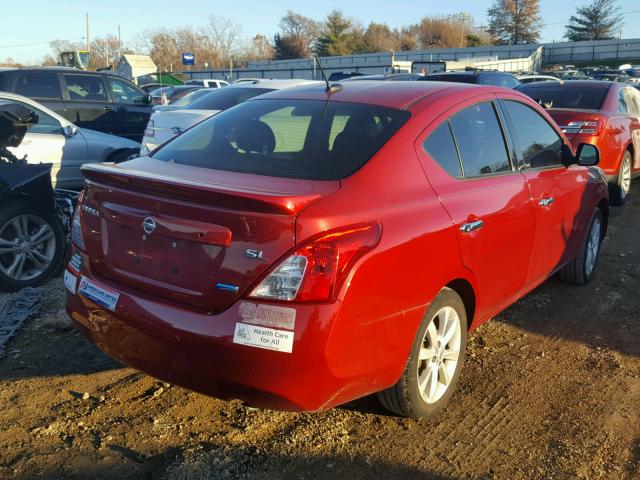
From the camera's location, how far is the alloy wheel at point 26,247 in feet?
16.6

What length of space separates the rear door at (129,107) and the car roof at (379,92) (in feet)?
25.9

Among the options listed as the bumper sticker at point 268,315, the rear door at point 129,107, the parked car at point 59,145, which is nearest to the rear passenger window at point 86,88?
the rear door at point 129,107

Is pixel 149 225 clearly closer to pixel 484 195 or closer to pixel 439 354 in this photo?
pixel 439 354

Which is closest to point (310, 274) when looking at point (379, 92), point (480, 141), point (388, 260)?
point (388, 260)

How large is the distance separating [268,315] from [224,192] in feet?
1.79

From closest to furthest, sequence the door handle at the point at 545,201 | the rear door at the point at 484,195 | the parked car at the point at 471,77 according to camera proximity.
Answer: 1. the rear door at the point at 484,195
2. the door handle at the point at 545,201
3. the parked car at the point at 471,77

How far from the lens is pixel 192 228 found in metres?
2.63

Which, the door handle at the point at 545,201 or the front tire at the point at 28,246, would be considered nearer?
the door handle at the point at 545,201

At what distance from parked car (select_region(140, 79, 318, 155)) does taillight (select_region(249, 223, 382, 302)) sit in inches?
232

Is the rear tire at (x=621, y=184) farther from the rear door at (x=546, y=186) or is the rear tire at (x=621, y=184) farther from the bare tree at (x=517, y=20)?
the bare tree at (x=517, y=20)

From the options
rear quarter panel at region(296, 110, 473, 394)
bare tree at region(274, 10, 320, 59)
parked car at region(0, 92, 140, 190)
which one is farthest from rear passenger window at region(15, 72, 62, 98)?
bare tree at region(274, 10, 320, 59)

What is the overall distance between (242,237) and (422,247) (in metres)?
0.88

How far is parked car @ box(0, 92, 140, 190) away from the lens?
699 centimetres

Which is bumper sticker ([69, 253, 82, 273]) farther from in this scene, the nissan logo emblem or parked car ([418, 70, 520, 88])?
parked car ([418, 70, 520, 88])
